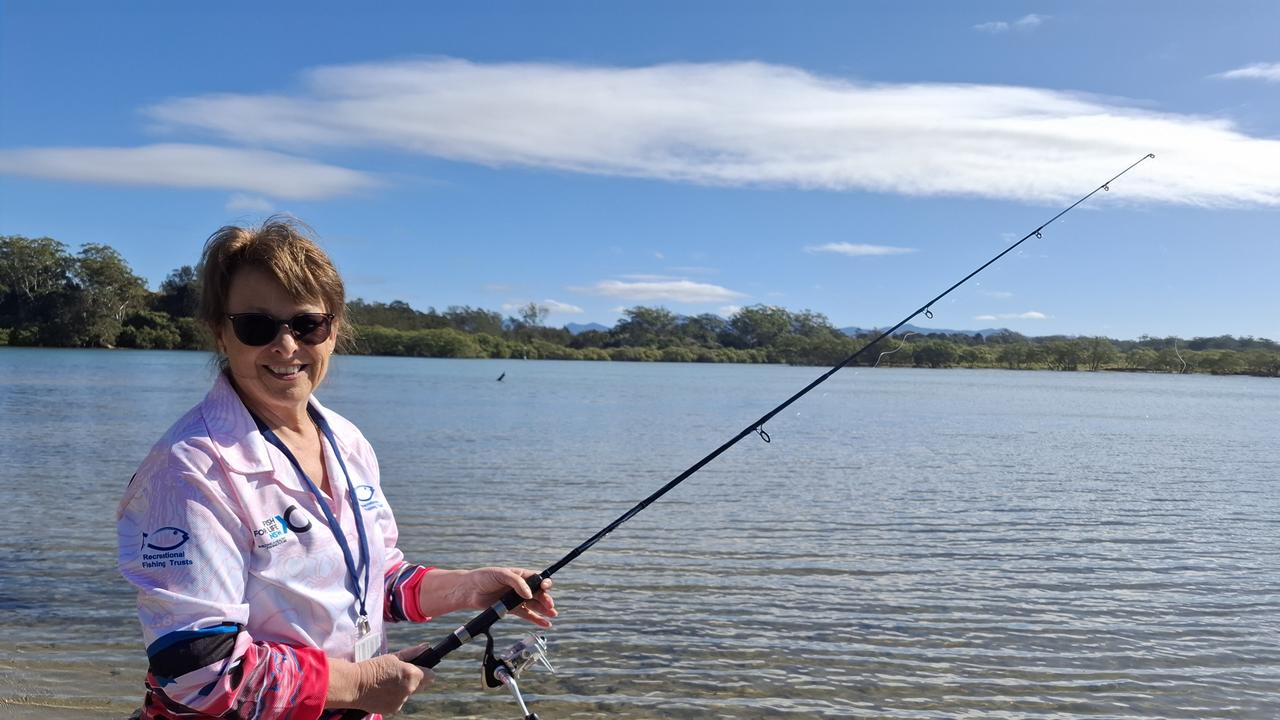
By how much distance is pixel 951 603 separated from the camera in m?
9.71

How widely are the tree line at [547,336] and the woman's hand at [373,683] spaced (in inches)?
39.3

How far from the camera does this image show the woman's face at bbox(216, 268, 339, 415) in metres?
2.51

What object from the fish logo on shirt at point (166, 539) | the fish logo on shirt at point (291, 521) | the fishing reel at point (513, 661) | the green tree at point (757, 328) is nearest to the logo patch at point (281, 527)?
the fish logo on shirt at point (291, 521)

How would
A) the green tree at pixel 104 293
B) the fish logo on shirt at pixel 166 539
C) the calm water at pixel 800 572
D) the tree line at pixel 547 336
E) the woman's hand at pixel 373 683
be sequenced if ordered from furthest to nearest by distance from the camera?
the green tree at pixel 104 293
the tree line at pixel 547 336
the calm water at pixel 800 572
the woman's hand at pixel 373 683
the fish logo on shirt at pixel 166 539

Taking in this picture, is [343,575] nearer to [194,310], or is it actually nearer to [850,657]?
[194,310]

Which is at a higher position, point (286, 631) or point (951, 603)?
point (286, 631)

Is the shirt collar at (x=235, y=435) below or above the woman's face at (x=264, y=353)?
below

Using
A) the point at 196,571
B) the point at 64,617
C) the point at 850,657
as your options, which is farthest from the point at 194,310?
the point at 64,617

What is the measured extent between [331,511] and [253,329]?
20.1 inches

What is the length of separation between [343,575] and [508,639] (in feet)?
19.7

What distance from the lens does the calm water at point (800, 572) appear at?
7.15 metres

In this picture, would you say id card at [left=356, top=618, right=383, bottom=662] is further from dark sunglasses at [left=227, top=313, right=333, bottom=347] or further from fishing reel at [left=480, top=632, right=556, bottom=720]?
dark sunglasses at [left=227, top=313, right=333, bottom=347]

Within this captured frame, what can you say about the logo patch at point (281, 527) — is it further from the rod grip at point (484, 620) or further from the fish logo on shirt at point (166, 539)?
the rod grip at point (484, 620)

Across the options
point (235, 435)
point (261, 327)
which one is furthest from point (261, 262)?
point (235, 435)
